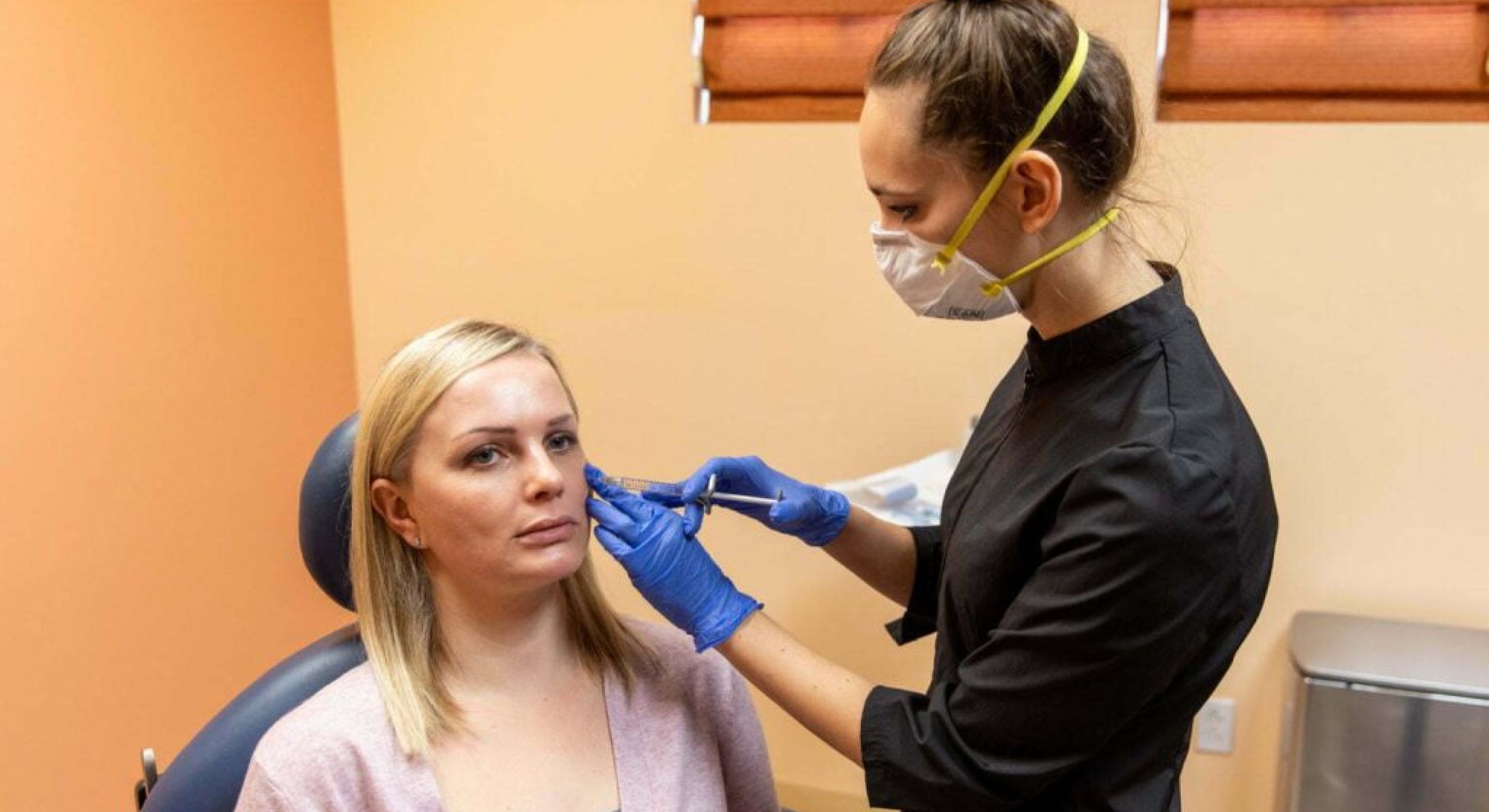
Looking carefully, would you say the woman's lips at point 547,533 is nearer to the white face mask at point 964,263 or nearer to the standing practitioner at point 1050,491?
the standing practitioner at point 1050,491

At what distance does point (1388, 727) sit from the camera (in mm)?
1799

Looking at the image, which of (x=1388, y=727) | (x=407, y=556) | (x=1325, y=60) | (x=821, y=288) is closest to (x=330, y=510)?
(x=407, y=556)

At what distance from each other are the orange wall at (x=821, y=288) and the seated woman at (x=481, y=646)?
1.03m

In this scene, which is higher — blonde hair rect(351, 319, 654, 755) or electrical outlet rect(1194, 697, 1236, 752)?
blonde hair rect(351, 319, 654, 755)

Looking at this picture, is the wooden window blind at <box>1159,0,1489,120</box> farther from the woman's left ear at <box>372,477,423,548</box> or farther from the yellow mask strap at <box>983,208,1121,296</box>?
the woman's left ear at <box>372,477,423,548</box>

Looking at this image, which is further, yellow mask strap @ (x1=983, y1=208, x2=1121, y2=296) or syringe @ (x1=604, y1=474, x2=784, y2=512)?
syringe @ (x1=604, y1=474, x2=784, y2=512)

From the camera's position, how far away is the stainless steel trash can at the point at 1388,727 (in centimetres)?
177

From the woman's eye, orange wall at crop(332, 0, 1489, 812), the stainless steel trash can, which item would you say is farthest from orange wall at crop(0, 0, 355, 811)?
Answer: the stainless steel trash can

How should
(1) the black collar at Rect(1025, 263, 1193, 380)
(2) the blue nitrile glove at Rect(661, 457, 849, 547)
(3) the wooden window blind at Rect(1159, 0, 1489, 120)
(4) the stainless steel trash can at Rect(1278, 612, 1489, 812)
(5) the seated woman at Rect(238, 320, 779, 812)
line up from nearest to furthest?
(1) the black collar at Rect(1025, 263, 1193, 380) < (5) the seated woman at Rect(238, 320, 779, 812) < (2) the blue nitrile glove at Rect(661, 457, 849, 547) < (4) the stainless steel trash can at Rect(1278, 612, 1489, 812) < (3) the wooden window blind at Rect(1159, 0, 1489, 120)

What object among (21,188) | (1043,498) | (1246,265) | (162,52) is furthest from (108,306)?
(1246,265)

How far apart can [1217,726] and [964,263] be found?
150 cm

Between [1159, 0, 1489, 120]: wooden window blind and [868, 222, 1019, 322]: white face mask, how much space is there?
3.45 feet

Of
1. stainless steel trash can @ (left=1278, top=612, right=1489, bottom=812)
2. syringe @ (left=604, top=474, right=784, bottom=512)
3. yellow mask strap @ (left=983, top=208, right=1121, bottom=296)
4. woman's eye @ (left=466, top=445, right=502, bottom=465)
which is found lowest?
stainless steel trash can @ (left=1278, top=612, right=1489, bottom=812)

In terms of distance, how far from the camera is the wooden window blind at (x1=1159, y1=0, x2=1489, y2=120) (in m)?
1.91
